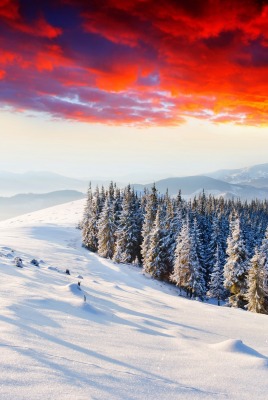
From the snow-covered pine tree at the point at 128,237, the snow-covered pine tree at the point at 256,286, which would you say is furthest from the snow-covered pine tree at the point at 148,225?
the snow-covered pine tree at the point at 256,286

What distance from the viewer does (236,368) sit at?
6.09m

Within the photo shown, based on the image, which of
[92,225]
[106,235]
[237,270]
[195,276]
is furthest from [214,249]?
[92,225]

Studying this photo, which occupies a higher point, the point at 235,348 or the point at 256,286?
the point at 235,348

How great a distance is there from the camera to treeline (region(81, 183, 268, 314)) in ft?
129

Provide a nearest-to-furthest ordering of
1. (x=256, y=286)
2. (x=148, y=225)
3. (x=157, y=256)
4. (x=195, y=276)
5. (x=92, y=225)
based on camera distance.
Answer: (x=256, y=286), (x=195, y=276), (x=157, y=256), (x=148, y=225), (x=92, y=225)

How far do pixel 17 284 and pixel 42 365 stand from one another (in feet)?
25.9

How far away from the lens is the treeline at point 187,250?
39.2 m

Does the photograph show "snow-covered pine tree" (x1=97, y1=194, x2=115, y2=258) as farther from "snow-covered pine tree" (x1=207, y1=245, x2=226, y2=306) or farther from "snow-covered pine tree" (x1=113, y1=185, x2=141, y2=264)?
"snow-covered pine tree" (x1=207, y1=245, x2=226, y2=306)

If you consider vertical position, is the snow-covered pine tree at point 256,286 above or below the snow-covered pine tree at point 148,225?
below

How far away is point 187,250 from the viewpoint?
4369 centimetres

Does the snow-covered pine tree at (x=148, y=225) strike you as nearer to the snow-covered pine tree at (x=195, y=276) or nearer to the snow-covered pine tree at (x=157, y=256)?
the snow-covered pine tree at (x=157, y=256)

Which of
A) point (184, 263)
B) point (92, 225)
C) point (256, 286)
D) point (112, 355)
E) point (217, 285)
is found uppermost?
point (112, 355)

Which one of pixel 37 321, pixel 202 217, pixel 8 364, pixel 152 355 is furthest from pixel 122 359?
pixel 202 217

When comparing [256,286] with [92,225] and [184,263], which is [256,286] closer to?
[184,263]
